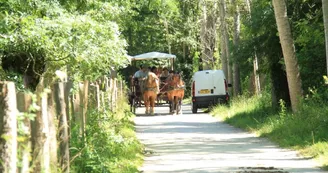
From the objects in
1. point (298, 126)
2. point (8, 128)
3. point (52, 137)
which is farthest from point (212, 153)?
point (8, 128)

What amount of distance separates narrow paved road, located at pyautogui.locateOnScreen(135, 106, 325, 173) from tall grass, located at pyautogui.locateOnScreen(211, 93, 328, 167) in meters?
0.32

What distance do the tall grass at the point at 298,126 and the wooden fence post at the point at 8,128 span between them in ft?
28.8

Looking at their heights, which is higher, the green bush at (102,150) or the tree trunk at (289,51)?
the tree trunk at (289,51)

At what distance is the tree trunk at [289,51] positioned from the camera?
2636 cm

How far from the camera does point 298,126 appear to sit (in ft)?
72.9

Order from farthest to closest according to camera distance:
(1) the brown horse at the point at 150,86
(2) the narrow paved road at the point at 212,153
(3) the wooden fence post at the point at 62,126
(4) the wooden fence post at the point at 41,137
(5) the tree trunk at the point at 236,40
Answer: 1. (5) the tree trunk at the point at 236,40
2. (1) the brown horse at the point at 150,86
3. (2) the narrow paved road at the point at 212,153
4. (3) the wooden fence post at the point at 62,126
5. (4) the wooden fence post at the point at 41,137

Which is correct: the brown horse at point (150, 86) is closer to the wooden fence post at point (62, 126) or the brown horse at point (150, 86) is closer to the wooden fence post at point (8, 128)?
the wooden fence post at point (62, 126)

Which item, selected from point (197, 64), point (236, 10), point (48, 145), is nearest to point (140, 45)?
point (197, 64)

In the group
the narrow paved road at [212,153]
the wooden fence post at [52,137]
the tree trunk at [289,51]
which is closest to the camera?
the wooden fence post at [52,137]

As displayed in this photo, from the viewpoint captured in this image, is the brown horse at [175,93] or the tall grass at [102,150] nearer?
the tall grass at [102,150]

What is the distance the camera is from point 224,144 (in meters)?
21.6

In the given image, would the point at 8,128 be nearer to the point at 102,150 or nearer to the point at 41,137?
the point at 41,137

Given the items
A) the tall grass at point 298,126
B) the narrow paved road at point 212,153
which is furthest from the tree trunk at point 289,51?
the narrow paved road at point 212,153

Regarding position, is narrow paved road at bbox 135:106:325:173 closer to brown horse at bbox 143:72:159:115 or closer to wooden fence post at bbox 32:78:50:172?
wooden fence post at bbox 32:78:50:172
